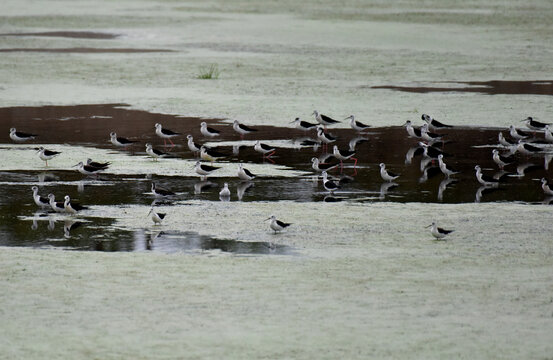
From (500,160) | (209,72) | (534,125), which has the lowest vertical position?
(500,160)

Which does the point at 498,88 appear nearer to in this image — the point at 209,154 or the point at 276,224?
the point at 209,154

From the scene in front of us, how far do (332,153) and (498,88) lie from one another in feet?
36.0

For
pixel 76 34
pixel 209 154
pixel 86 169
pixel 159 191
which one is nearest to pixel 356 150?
pixel 209 154

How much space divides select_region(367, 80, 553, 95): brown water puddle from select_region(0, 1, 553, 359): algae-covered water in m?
0.12

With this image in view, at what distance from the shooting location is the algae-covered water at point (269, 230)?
32.4ft

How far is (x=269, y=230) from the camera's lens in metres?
14.2

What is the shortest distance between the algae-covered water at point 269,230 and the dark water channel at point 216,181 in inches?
2.5

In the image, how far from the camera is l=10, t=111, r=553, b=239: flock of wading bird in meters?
15.5

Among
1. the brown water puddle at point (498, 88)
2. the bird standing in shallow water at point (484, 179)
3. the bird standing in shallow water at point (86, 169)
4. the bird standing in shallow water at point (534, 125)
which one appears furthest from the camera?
the brown water puddle at point (498, 88)

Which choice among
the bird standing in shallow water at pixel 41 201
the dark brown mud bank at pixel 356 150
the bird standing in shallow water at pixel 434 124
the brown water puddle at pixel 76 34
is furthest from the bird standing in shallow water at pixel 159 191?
the brown water puddle at pixel 76 34

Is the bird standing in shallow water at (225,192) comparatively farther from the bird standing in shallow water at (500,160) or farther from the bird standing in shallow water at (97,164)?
the bird standing in shallow water at (500,160)

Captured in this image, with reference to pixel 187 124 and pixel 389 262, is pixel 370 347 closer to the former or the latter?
pixel 389 262

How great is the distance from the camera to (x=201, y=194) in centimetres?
1686

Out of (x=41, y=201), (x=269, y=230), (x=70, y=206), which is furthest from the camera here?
(x=41, y=201)
